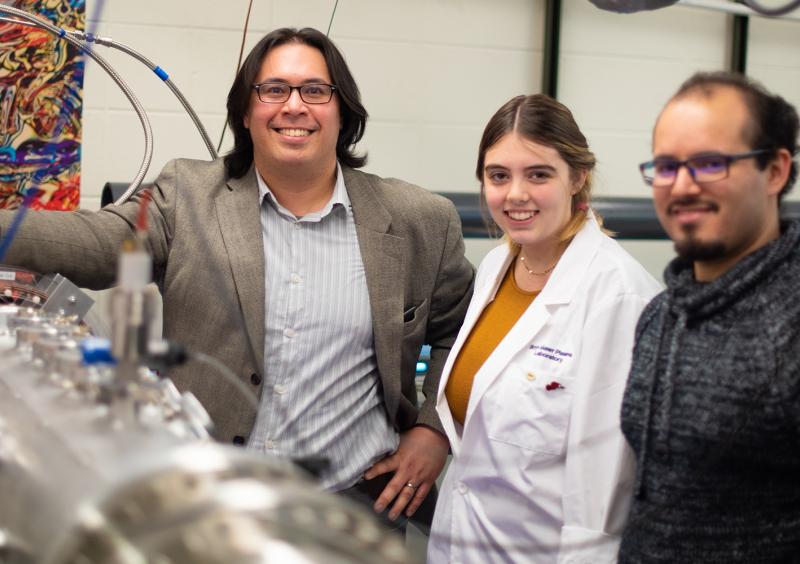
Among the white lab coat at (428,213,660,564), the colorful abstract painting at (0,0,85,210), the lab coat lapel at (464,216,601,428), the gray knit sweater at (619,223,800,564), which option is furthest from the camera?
the colorful abstract painting at (0,0,85,210)

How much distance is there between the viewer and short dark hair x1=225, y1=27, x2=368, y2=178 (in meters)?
1.71

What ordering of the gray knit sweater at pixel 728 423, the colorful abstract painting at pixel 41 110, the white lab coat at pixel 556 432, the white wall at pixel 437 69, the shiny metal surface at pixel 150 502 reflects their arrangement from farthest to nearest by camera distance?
the white wall at pixel 437 69 → the colorful abstract painting at pixel 41 110 → the white lab coat at pixel 556 432 → the gray knit sweater at pixel 728 423 → the shiny metal surface at pixel 150 502

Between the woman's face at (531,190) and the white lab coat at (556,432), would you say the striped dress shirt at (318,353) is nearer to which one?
the white lab coat at (556,432)

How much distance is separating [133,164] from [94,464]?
2337 mm

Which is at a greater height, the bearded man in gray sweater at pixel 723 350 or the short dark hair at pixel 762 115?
the short dark hair at pixel 762 115

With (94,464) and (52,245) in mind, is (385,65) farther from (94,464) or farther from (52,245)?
(94,464)

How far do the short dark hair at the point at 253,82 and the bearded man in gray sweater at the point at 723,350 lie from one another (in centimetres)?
72

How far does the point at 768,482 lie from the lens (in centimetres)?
105

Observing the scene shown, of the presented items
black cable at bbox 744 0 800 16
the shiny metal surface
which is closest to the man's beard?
black cable at bbox 744 0 800 16

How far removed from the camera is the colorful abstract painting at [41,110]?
2.53 metres

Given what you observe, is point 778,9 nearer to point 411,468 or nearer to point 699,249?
point 699,249

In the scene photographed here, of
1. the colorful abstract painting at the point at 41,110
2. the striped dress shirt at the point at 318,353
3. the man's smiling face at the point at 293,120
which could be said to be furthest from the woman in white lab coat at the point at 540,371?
the colorful abstract painting at the point at 41,110

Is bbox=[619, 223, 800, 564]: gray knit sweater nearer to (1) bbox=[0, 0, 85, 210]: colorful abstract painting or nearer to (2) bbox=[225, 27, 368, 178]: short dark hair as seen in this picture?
(2) bbox=[225, 27, 368, 178]: short dark hair

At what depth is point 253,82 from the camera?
170 cm
